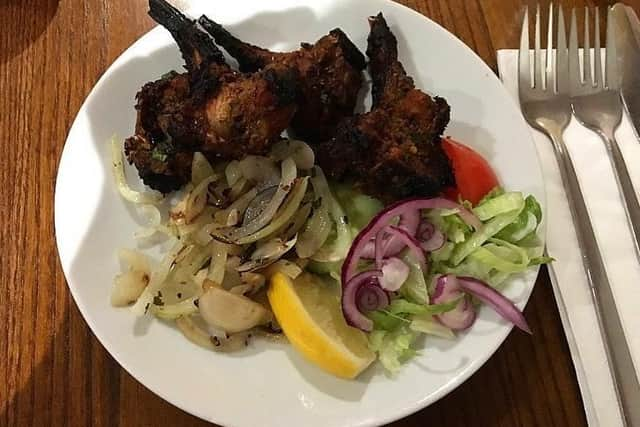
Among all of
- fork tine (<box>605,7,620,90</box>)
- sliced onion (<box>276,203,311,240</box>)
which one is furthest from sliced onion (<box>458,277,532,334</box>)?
fork tine (<box>605,7,620,90</box>)

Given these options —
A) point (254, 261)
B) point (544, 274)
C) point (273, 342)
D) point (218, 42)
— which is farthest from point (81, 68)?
point (544, 274)

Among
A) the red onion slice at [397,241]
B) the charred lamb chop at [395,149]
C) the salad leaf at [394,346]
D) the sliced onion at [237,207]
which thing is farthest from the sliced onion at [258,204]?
the salad leaf at [394,346]

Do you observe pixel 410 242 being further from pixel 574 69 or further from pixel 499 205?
pixel 574 69

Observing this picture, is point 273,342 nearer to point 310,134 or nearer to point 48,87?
point 310,134

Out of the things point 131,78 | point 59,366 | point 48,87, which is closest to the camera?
point 59,366

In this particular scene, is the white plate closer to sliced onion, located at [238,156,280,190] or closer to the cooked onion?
the cooked onion

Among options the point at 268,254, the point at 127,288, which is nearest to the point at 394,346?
the point at 268,254
